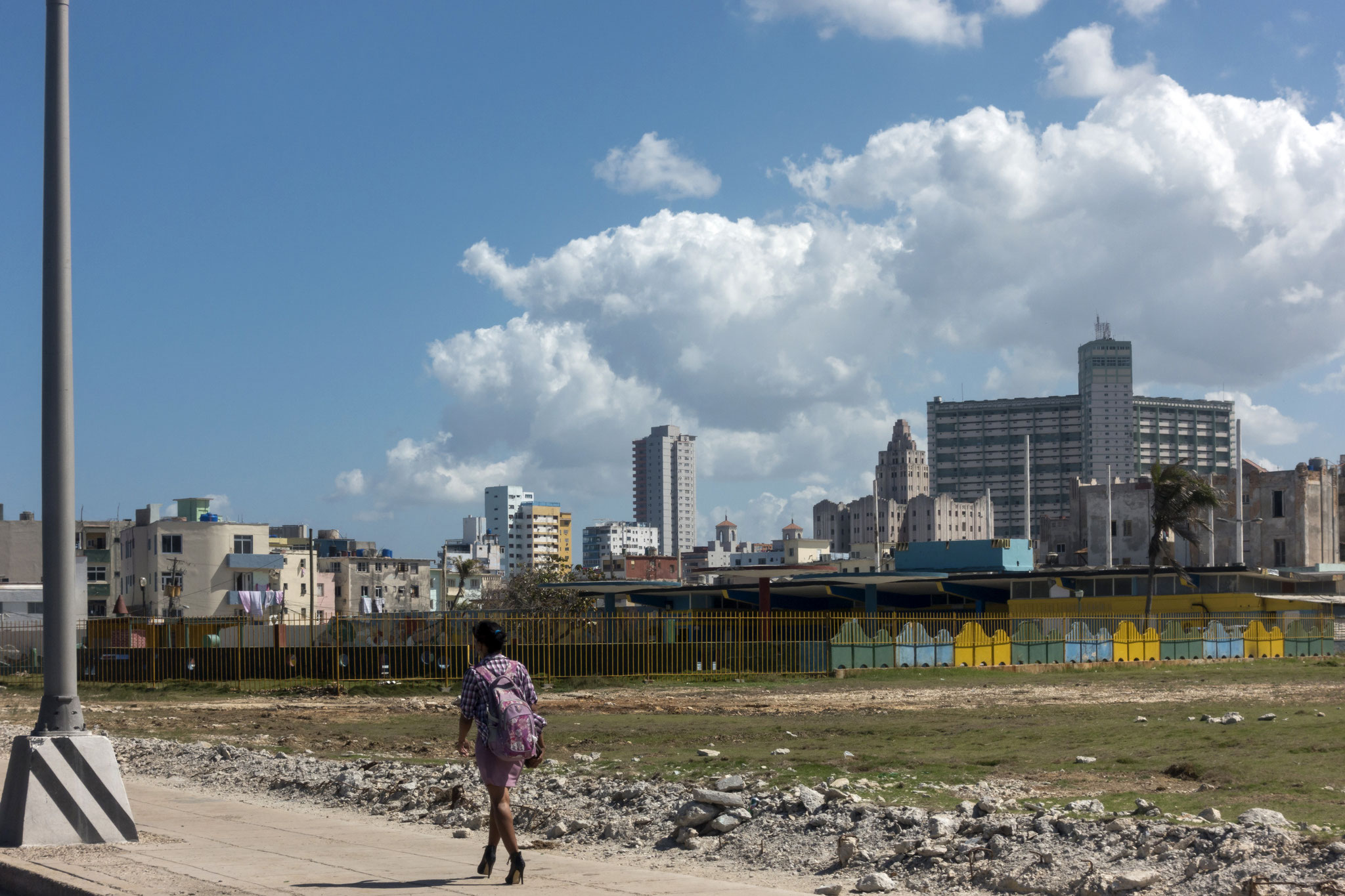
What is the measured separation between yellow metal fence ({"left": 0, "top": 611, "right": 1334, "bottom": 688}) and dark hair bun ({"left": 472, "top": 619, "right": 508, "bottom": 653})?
86.6 feet

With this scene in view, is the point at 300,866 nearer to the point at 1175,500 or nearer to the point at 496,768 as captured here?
the point at 496,768

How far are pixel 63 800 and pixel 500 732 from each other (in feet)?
11.9

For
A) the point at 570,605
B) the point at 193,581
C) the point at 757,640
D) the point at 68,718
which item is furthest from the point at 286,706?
the point at 193,581

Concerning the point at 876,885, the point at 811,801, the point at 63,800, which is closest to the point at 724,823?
the point at 811,801

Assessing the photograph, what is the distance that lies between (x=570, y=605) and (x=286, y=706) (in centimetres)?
6038

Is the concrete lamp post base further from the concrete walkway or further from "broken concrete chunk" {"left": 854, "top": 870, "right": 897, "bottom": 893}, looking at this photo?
"broken concrete chunk" {"left": 854, "top": 870, "right": 897, "bottom": 893}

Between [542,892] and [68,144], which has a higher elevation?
[68,144]

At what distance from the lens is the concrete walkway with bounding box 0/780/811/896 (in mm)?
8547

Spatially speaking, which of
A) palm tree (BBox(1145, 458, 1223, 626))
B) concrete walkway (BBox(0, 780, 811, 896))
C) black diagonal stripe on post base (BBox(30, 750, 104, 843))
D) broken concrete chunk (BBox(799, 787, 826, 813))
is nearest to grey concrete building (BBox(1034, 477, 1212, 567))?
palm tree (BBox(1145, 458, 1223, 626))

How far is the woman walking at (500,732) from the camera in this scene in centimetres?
873

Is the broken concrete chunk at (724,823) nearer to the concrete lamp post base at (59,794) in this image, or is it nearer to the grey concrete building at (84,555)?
the concrete lamp post base at (59,794)

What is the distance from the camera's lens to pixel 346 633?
3694 cm

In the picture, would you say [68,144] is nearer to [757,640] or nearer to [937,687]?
[937,687]

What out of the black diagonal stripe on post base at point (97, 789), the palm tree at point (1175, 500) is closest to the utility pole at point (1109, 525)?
the palm tree at point (1175, 500)
